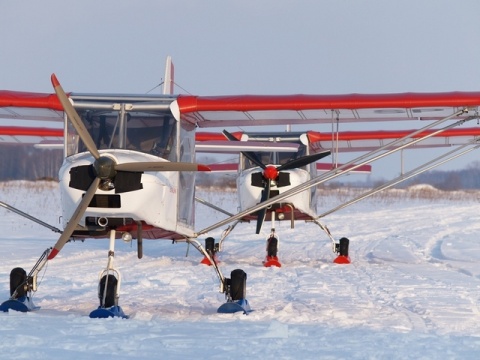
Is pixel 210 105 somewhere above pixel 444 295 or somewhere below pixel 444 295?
above

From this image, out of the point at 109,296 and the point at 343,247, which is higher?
the point at 343,247

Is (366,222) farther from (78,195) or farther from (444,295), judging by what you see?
(78,195)

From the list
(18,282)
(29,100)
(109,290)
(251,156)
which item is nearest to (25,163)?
(251,156)

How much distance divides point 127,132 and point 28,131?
5327mm

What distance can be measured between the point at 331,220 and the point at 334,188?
3856 cm

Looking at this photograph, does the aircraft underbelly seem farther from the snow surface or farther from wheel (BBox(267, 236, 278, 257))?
the snow surface

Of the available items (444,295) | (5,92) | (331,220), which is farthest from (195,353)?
(331,220)

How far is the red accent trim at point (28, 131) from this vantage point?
13367mm

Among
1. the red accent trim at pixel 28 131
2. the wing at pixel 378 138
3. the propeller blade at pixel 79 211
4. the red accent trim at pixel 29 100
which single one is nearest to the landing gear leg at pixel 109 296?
the propeller blade at pixel 79 211

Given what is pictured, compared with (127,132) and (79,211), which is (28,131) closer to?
(127,132)

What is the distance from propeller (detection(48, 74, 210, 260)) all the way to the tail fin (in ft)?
15.7

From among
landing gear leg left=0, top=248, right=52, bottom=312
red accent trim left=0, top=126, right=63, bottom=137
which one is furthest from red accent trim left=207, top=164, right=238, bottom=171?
landing gear leg left=0, top=248, right=52, bottom=312

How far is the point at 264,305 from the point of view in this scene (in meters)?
8.73

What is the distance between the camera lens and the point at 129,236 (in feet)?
27.3
